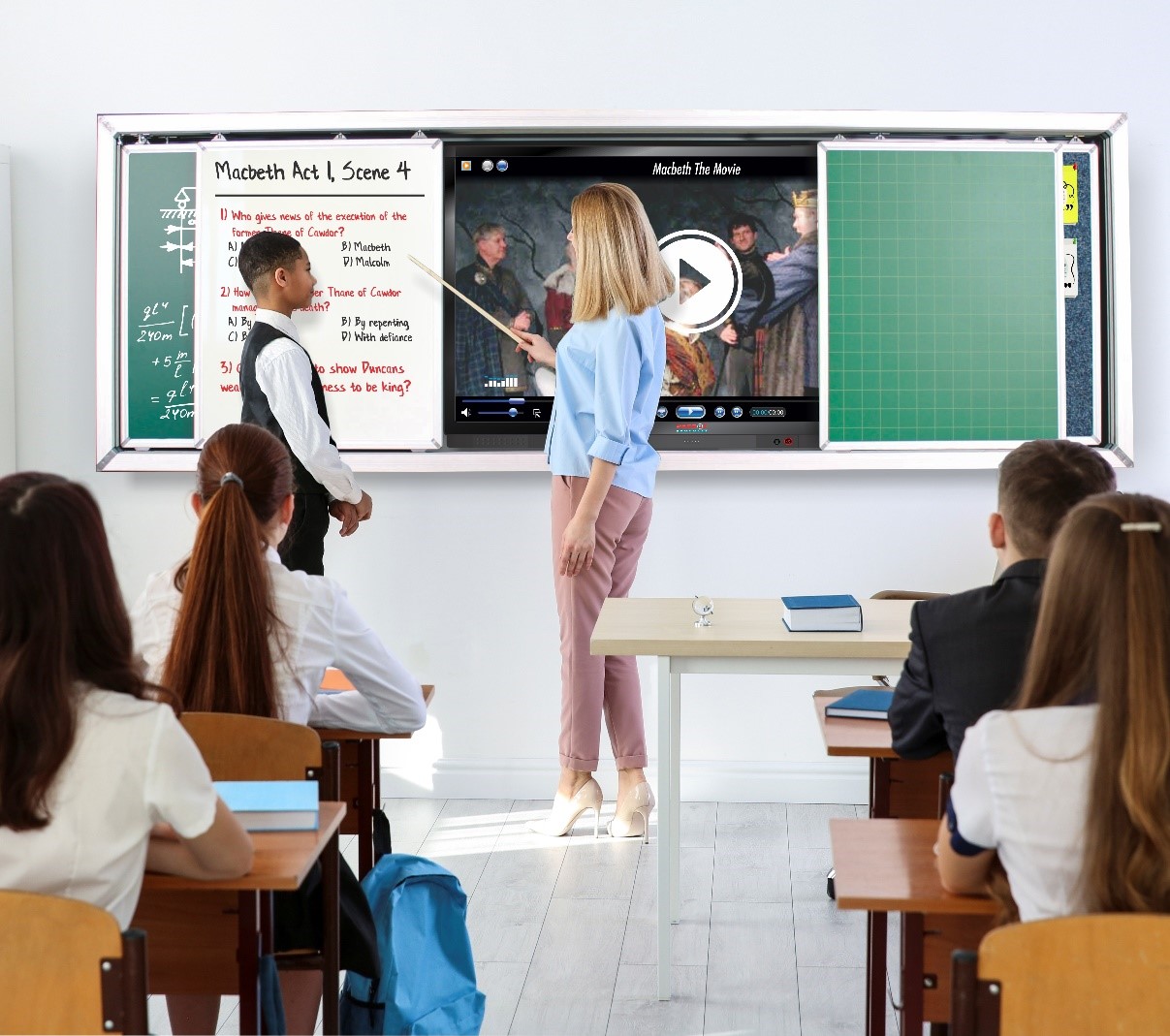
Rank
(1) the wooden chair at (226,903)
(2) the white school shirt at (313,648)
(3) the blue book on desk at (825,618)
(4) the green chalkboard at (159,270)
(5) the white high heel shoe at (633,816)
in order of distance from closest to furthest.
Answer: (1) the wooden chair at (226,903)
(2) the white school shirt at (313,648)
(3) the blue book on desk at (825,618)
(5) the white high heel shoe at (633,816)
(4) the green chalkboard at (159,270)

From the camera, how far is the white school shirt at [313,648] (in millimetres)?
2352

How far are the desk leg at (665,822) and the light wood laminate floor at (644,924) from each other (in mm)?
85

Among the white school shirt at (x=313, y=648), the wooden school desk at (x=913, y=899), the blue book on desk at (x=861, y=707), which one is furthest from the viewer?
the blue book on desk at (x=861, y=707)

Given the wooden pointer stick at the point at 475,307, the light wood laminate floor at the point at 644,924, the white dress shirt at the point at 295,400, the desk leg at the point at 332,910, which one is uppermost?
the wooden pointer stick at the point at 475,307

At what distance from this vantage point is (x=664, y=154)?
4219 millimetres

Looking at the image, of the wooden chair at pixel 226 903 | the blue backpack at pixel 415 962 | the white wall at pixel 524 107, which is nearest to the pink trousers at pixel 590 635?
the white wall at pixel 524 107

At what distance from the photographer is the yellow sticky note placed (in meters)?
4.16

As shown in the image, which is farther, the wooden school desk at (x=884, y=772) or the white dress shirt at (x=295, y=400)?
the white dress shirt at (x=295, y=400)

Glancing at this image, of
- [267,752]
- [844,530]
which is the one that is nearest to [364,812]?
Answer: [267,752]

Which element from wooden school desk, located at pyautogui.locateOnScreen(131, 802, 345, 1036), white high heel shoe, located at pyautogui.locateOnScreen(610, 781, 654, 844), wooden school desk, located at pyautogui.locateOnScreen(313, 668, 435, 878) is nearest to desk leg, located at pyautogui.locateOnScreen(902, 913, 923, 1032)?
wooden school desk, located at pyautogui.locateOnScreen(131, 802, 345, 1036)

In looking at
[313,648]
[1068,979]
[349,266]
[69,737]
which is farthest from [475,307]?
[1068,979]

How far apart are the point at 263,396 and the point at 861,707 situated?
1.89m

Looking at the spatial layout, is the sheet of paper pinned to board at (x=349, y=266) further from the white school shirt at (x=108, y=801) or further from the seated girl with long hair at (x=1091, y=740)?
the seated girl with long hair at (x=1091, y=740)

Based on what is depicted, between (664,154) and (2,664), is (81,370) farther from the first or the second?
(2,664)
